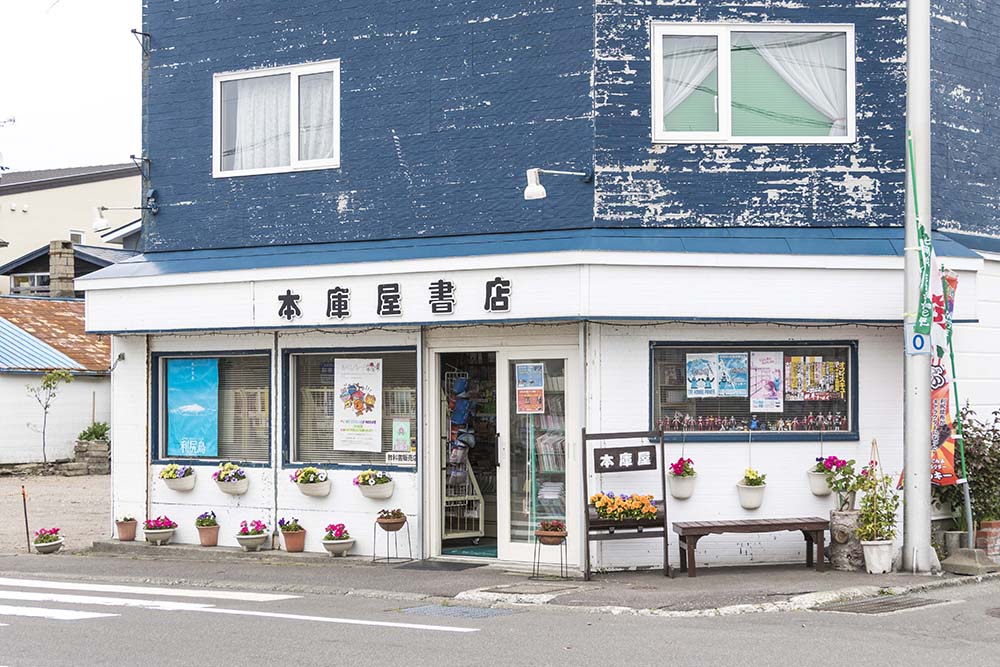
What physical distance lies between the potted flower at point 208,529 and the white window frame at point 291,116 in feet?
14.0

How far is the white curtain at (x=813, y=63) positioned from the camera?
47.9 ft

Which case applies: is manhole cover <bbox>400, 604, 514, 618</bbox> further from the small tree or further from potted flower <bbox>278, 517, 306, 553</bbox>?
the small tree

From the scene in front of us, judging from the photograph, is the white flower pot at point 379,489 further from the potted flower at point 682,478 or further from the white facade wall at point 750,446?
the potted flower at point 682,478

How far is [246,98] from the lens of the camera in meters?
16.8

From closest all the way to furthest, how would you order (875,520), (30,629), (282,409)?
(30,629) → (875,520) → (282,409)

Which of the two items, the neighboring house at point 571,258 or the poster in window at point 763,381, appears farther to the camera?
the poster in window at point 763,381

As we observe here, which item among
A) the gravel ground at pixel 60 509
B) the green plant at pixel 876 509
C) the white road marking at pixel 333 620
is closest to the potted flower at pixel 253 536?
the gravel ground at pixel 60 509

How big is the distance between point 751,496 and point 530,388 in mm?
2641

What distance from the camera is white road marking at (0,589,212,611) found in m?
12.2

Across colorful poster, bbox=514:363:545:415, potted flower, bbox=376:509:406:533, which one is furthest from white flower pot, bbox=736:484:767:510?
potted flower, bbox=376:509:406:533

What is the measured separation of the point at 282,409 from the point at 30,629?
19.5 ft

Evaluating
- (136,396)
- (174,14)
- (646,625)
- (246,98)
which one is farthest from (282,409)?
(646,625)

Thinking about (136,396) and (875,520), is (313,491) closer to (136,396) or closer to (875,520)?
Result: (136,396)

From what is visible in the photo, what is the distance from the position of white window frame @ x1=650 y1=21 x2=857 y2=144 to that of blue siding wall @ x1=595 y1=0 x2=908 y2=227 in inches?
2.7
